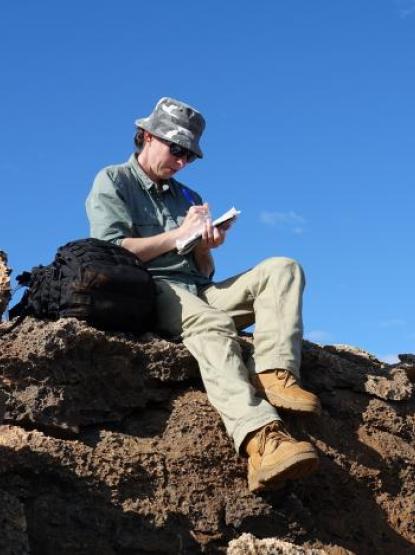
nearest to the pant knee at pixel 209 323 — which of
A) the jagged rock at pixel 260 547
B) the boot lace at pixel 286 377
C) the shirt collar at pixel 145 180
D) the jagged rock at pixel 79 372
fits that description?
the jagged rock at pixel 79 372

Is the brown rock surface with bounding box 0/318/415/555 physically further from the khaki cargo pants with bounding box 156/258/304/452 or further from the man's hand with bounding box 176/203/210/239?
the man's hand with bounding box 176/203/210/239

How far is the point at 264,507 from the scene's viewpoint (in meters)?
6.43

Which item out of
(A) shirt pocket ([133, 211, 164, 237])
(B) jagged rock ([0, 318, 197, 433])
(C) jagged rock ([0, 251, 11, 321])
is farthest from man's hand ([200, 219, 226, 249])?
(C) jagged rock ([0, 251, 11, 321])

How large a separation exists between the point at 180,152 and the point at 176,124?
0.19 m

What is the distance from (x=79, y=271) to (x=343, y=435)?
210 cm

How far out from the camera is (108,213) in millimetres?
7289

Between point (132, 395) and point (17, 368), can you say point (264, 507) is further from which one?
point (17, 368)

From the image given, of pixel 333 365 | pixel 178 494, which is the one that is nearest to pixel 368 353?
pixel 333 365

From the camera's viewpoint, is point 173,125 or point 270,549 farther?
point 173,125

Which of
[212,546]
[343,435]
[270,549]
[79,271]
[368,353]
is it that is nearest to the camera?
[270,549]

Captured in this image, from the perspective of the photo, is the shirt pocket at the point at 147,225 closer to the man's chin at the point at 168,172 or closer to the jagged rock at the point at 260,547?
the man's chin at the point at 168,172

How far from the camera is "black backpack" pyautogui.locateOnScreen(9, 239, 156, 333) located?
262 inches

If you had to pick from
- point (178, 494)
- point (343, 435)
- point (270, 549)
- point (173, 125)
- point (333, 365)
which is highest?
point (173, 125)

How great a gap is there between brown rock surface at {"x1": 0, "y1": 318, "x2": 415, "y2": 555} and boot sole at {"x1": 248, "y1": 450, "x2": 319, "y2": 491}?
0.19 metres
